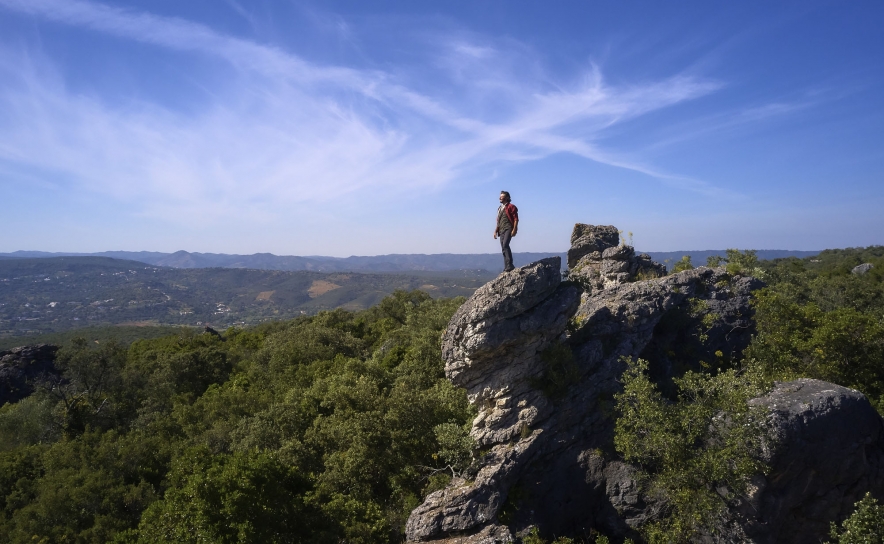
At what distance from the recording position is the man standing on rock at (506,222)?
19.6 m

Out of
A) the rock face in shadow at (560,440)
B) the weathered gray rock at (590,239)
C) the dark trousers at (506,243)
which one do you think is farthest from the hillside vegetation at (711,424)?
the weathered gray rock at (590,239)

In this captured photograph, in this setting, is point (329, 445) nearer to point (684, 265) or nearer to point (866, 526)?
point (866, 526)

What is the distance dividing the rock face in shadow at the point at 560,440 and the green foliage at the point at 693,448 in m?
1.22

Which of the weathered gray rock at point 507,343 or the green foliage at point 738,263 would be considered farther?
the green foliage at point 738,263

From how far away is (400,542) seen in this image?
16766mm

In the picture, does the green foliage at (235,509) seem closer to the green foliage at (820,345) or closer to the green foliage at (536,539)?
the green foliage at (536,539)

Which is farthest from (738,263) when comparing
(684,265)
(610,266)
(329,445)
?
(329,445)

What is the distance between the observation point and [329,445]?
2212cm

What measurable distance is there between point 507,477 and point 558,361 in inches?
219

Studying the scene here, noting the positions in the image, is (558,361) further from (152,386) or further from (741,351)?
(152,386)

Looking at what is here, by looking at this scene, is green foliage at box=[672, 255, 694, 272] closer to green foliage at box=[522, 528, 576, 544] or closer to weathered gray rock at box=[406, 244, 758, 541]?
weathered gray rock at box=[406, 244, 758, 541]

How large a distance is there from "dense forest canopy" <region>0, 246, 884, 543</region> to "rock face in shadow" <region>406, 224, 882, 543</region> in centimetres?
150

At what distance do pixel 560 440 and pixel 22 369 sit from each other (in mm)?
78243

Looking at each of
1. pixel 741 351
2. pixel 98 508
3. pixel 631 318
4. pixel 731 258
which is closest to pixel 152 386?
pixel 98 508
